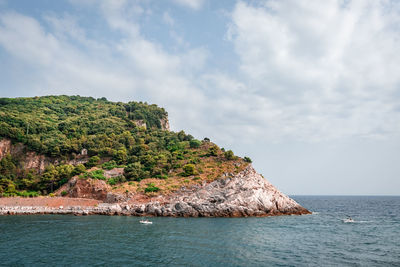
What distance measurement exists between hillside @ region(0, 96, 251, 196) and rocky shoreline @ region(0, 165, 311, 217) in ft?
12.9

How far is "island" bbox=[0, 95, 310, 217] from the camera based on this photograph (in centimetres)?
5288

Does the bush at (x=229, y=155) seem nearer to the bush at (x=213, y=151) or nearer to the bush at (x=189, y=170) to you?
the bush at (x=213, y=151)

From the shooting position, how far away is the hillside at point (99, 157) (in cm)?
6309

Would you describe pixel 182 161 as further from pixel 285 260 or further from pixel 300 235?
pixel 285 260

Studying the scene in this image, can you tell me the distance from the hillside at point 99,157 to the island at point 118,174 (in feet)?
0.85

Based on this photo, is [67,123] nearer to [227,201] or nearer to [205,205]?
[205,205]

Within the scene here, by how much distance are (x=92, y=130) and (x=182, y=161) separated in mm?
38992

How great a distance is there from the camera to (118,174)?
66312 millimetres

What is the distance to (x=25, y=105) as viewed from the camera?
107m

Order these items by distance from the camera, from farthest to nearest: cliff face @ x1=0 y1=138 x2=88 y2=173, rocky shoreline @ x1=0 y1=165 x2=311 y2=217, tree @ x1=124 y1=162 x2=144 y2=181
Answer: cliff face @ x1=0 y1=138 x2=88 y2=173
tree @ x1=124 y1=162 x2=144 y2=181
rocky shoreline @ x1=0 y1=165 x2=311 y2=217

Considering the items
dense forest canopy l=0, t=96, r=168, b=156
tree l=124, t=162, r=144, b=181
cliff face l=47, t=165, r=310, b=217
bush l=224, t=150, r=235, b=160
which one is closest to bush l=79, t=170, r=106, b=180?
cliff face l=47, t=165, r=310, b=217

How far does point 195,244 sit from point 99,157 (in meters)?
57.8

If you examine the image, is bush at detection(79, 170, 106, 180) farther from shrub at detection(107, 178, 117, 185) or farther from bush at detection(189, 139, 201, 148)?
bush at detection(189, 139, 201, 148)

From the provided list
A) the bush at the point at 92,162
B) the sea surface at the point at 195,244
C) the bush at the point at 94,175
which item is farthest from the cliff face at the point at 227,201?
the bush at the point at 92,162
